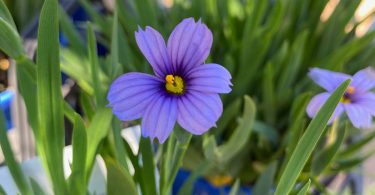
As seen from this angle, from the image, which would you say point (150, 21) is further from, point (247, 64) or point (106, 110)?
point (106, 110)

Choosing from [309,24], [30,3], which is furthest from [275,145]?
[30,3]

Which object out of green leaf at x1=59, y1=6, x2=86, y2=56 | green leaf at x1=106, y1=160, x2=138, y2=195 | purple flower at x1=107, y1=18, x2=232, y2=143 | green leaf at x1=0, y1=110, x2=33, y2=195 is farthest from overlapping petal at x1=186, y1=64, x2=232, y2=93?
green leaf at x1=59, y1=6, x2=86, y2=56

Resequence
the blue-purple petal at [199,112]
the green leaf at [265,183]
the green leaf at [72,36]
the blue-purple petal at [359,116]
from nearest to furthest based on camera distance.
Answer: the blue-purple petal at [199,112]
the blue-purple petal at [359,116]
the green leaf at [265,183]
the green leaf at [72,36]

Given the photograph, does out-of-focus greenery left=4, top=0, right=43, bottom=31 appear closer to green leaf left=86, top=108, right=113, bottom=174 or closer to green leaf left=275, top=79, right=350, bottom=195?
green leaf left=86, top=108, right=113, bottom=174

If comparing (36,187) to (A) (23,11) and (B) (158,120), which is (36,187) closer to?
(B) (158,120)

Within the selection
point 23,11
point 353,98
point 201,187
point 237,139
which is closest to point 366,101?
point 353,98

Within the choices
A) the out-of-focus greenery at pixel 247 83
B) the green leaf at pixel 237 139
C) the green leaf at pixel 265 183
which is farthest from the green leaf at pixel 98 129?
the green leaf at pixel 265 183

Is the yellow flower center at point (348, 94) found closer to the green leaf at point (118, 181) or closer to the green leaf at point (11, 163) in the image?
the green leaf at point (118, 181)
